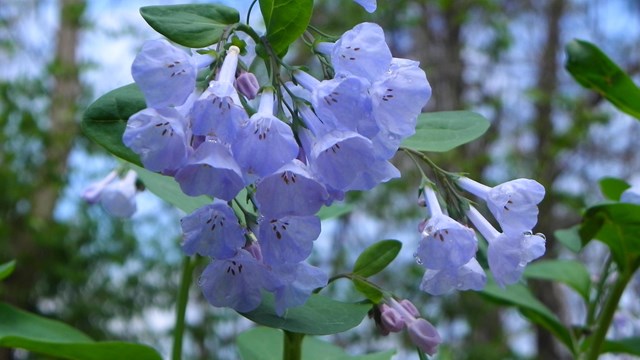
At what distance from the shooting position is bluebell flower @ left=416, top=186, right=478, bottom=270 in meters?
0.72

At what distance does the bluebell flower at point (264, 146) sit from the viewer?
0.61 meters

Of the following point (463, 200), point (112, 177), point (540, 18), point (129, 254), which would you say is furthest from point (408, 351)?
point (463, 200)

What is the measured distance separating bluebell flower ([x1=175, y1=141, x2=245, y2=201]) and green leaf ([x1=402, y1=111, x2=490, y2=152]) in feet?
0.98

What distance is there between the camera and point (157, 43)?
64cm

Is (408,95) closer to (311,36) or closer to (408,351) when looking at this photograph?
(311,36)

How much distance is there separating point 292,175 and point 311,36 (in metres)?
0.20

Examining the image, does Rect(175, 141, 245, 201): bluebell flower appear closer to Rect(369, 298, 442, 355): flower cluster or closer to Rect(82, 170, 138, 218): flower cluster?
Rect(369, 298, 442, 355): flower cluster

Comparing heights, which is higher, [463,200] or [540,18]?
[463,200]

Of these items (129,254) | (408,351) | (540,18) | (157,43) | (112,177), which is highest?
(157,43)

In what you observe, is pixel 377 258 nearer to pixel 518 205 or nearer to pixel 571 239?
pixel 518 205

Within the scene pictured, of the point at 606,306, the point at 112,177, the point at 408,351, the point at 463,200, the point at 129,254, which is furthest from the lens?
the point at 408,351

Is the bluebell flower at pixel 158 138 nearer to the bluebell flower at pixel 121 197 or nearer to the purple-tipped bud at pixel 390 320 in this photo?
the purple-tipped bud at pixel 390 320

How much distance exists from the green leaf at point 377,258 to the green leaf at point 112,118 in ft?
0.95

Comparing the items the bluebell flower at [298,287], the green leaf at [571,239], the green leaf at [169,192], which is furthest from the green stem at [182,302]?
the green leaf at [571,239]
